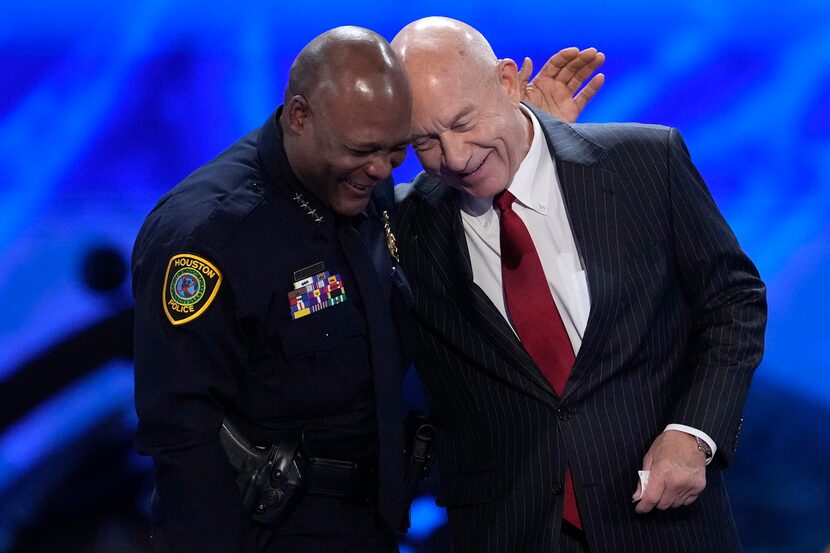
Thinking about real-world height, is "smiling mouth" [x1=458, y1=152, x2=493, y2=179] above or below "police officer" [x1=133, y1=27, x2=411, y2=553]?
above

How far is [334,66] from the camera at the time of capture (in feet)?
6.01

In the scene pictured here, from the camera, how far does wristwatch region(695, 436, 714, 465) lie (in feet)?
6.55

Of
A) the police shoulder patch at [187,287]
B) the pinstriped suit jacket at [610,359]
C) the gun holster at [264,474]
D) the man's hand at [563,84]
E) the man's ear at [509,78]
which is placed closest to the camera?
the police shoulder patch at [187,287]

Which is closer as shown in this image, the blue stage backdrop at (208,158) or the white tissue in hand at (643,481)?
the white tissue in hand at (643,481)

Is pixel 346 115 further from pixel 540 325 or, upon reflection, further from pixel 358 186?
pixel 540 325

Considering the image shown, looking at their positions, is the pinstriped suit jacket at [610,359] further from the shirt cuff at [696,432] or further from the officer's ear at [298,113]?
the officer's ear at [298,113]

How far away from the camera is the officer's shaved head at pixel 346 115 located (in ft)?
5.97

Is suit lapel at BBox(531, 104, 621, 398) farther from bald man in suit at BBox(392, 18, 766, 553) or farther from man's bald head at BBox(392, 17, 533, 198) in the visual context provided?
man's bald head at BBox(392, 17, 533, 198)

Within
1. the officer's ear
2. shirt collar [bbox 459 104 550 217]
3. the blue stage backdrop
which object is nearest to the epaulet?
the officer's ear

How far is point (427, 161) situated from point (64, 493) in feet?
4.13

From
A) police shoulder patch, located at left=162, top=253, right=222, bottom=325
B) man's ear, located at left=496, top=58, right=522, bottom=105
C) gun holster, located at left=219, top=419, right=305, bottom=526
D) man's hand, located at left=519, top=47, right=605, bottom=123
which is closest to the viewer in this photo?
police shoulder patch, located at left=162, top=253, right=222, bottom=325

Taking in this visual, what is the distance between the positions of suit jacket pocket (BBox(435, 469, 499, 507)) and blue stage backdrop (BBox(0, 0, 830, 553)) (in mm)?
579

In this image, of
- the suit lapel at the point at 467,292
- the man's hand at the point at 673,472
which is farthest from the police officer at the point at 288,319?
the man's hand at the point at 673,472

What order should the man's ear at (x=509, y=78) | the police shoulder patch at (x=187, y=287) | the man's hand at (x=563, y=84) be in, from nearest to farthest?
the police shoulder patch at (x=187, y=287) → the man's ear at (x=509, y=78) → the man's hand at (x=563, y=84)
